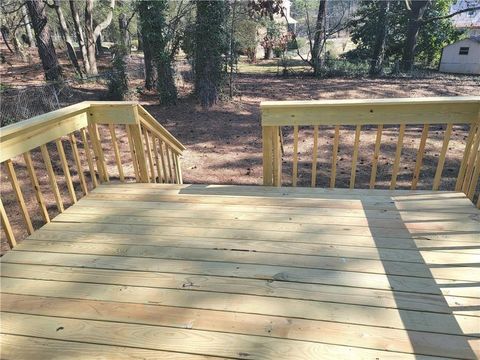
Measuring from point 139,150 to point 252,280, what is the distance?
1741mm

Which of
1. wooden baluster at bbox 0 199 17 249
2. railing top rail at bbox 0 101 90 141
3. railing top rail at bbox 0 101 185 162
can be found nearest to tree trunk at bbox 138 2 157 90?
railing top rail at bbox 0 101 185 162

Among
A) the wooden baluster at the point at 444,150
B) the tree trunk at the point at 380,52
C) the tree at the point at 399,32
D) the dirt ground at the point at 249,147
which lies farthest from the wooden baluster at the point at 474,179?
the tree at the point at 399,32

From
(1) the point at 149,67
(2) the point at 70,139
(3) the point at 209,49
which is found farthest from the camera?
(1) the point at 149,67

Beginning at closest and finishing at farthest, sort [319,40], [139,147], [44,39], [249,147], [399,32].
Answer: [139,147], [249,147], [44,39], [319,40], [399,32]

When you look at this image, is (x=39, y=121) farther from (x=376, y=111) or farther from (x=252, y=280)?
(x=376, y=111)

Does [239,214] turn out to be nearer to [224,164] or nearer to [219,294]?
[219,294]

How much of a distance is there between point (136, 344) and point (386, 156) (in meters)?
5.17

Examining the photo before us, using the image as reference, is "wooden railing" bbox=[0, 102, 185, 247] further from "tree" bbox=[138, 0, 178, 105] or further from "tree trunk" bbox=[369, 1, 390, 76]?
"tree trunk" bbox=[369, 1, 390, 76]

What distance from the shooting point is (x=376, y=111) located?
8.38ft

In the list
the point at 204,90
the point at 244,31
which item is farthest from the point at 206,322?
the point at 244,31

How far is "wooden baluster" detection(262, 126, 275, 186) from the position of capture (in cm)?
275

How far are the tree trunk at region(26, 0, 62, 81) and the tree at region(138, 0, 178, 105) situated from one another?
228 centimetres

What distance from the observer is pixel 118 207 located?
2.72 metres

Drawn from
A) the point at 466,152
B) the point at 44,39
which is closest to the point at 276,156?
the point at 466,152
